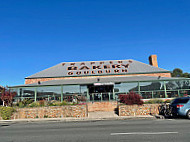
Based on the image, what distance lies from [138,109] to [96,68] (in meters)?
14.3

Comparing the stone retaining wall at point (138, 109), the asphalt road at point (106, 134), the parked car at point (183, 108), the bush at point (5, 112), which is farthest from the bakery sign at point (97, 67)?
the asphalt road at point (106, 134)

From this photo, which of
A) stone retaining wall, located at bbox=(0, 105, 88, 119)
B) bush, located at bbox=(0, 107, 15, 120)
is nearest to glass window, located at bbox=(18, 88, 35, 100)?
stone retaining wall, located at bbox=(0, 105, 88, 119)

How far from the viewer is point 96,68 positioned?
2605 cm

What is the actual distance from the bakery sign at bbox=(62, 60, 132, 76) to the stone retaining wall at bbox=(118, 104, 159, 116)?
11837 mm

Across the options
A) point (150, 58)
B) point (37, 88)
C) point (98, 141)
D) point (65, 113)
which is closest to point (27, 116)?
point (65, 113)

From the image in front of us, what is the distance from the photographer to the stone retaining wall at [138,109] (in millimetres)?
12641

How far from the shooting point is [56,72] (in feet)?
83.4

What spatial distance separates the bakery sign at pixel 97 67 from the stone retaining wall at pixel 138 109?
11.8 metres

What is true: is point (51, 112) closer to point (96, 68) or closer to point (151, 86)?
point (151, 86)

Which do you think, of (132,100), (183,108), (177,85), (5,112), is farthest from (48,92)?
(177,85)

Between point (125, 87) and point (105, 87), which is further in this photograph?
point (105, 87)

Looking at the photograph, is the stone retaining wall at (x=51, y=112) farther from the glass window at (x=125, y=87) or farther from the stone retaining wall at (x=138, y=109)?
the glass window at (x=125, y=87)

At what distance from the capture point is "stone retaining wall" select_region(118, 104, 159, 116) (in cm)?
1264

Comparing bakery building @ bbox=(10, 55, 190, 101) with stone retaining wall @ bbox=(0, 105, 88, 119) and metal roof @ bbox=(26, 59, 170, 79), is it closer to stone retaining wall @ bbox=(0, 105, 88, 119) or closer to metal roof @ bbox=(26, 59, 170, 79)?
metal roof @ bbox=(26, 59, 170, 79)
